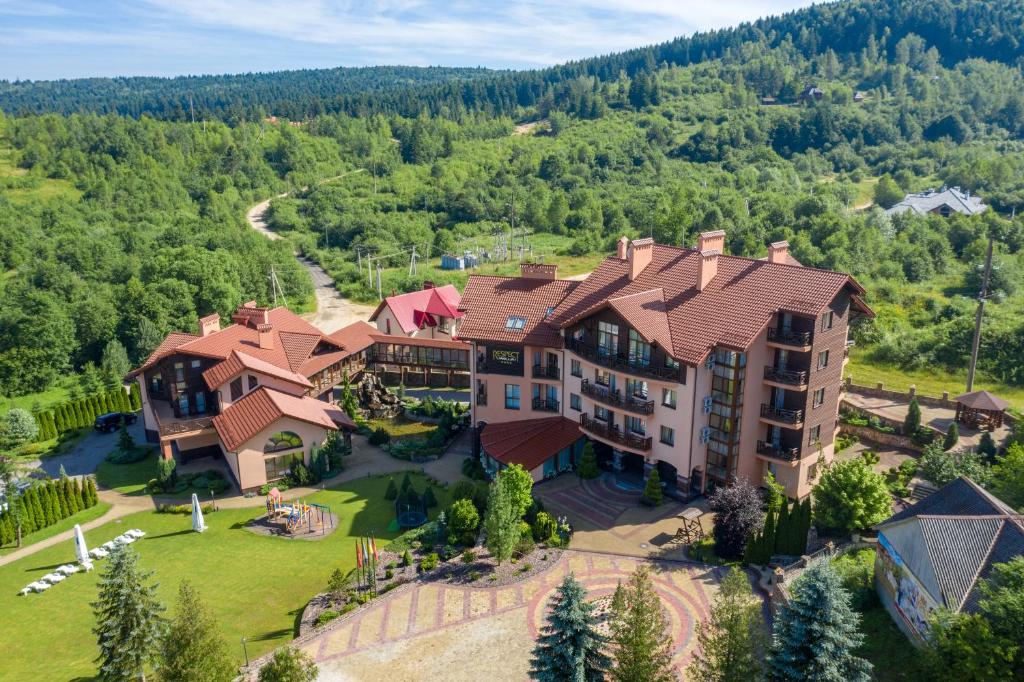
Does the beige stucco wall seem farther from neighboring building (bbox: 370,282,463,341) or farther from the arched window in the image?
neighboring building (bbox: 370,282,463,341)

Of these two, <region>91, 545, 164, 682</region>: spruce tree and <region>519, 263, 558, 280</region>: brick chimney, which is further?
<region>519, 263, 558, 280</region>: brick chimney

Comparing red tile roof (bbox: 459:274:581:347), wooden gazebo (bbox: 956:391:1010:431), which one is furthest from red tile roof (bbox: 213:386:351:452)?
wooden gazebo (bbox: 956:391:1010:431)

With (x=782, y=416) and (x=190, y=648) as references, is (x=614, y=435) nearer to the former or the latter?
(x=782, y=416)

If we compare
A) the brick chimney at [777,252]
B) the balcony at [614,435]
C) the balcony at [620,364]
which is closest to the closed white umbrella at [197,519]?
the balcony at [614,435]

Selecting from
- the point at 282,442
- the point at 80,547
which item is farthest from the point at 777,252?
the point at 80,547

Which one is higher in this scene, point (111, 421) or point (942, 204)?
point (942, 204)
